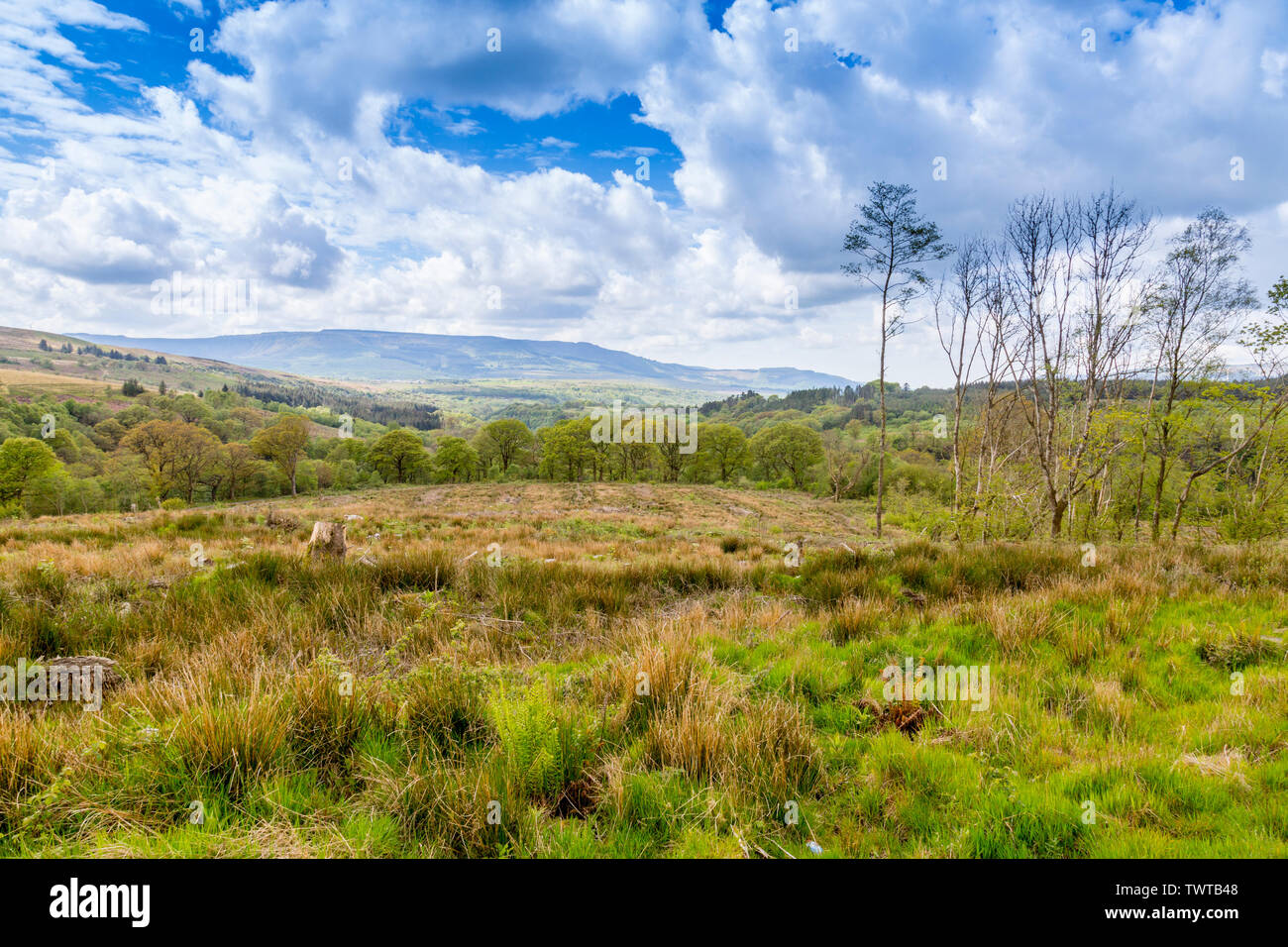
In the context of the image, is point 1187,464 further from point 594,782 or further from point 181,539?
point 181,539

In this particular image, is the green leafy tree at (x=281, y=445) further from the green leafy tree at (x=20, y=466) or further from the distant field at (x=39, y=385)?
the distant field at (x=39, y=385)

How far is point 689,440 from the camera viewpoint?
7212 centimetres

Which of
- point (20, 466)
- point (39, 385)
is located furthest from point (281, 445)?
point (39, 385)

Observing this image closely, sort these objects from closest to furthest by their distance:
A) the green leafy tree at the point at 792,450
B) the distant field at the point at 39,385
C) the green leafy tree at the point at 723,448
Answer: the green leafy tree at the point at 723,448 < the green leafy tree at the point at 792,450 < the distant field at the point at 39,385

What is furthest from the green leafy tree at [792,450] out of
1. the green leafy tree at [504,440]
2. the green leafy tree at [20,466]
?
the green leafy tree at [20,466]

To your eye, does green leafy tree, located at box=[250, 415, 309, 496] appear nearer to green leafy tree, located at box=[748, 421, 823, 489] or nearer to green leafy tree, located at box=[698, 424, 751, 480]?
green leafy tree, located at box=[698, 424, 751, 480]

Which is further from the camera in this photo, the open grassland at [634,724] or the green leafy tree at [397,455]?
the green leafy tree at [397,455]

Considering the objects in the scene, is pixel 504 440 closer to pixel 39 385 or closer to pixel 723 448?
pixel 723 448

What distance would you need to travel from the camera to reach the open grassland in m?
2.35

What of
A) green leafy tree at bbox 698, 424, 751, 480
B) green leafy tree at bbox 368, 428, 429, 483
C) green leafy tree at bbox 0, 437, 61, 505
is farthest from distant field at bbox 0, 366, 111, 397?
green leafy tree at bbox 698, 424, 751, 480

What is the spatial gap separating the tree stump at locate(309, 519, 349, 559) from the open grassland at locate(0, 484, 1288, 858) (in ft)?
4.94

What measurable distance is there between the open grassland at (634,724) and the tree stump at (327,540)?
151 centimetres

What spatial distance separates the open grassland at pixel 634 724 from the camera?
235 centimetres
